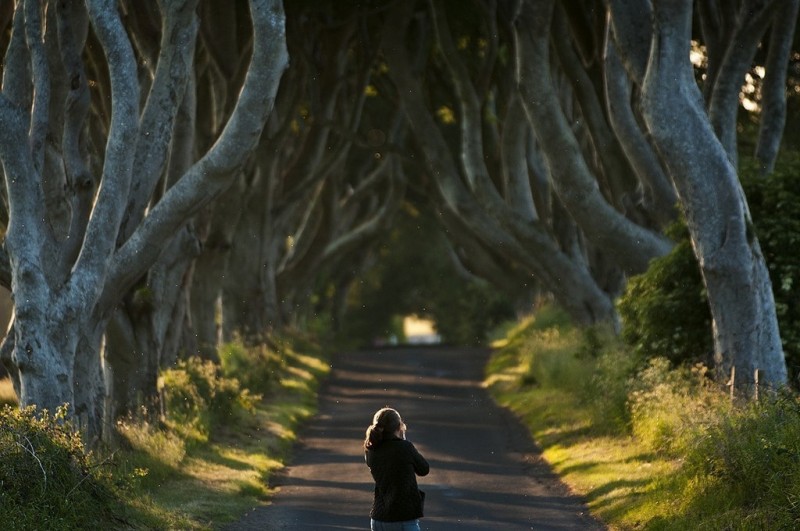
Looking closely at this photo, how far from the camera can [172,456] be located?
56.6 ft

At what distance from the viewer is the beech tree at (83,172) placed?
14.3 m

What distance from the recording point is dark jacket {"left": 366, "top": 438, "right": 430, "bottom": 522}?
10180 mm

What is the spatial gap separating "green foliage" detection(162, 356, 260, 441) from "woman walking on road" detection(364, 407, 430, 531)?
923 centimetres

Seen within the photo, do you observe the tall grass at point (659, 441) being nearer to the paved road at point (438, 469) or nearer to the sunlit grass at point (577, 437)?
the sunlit grass at point (577, 437)

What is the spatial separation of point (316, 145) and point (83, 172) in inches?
702

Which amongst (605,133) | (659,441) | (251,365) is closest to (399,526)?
(659,441)

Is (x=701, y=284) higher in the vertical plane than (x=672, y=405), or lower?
higher

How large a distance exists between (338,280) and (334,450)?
118 ft

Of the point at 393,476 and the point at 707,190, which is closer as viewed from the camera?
the point at 393,476

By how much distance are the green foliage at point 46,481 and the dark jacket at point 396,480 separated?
2523 millimetres

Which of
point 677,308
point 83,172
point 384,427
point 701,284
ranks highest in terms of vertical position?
point 83,172

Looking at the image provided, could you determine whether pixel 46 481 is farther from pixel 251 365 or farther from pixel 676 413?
pixel 251 365

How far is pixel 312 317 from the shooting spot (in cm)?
5812

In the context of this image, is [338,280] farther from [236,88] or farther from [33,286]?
[33,286]
